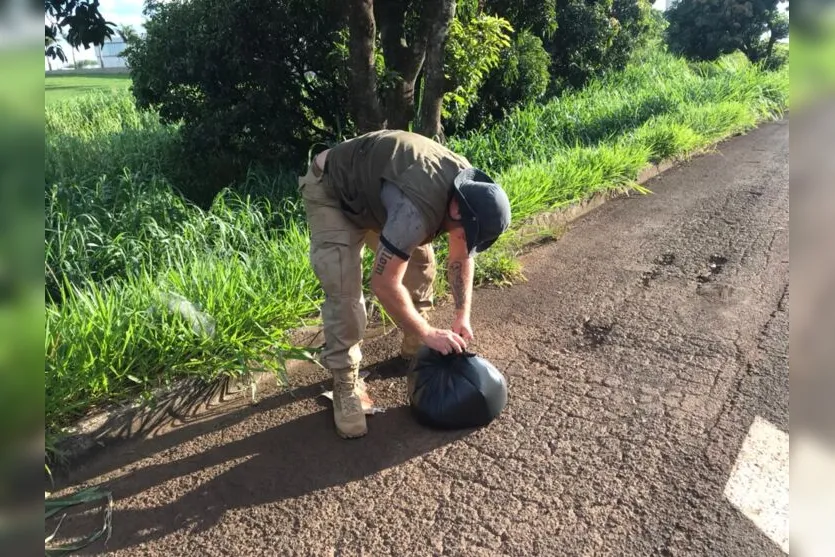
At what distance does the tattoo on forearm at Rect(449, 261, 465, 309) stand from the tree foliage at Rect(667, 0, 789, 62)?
50.5 ft

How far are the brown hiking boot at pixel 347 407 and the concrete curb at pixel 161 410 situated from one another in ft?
1.62

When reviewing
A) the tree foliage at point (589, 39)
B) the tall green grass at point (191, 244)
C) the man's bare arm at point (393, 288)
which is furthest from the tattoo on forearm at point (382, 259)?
the tree foliage at point (589, 39)

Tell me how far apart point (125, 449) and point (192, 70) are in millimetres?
4210

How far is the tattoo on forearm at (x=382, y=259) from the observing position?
8.27 feet

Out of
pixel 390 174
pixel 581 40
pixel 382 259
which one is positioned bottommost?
pixel 382 259

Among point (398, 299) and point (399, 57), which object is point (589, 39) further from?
point (398, 299)

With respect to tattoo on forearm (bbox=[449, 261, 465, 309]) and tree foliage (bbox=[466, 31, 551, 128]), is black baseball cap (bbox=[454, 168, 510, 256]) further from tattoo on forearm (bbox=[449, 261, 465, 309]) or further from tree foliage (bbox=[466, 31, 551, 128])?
tree foliage (bbox=[466, 31, 551, 128])

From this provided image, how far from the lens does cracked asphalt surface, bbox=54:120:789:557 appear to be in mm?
2291

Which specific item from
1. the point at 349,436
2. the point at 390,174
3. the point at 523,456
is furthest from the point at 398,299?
the point at 523,456

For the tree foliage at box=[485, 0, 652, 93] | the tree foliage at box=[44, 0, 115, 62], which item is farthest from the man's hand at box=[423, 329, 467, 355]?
the tree foliage at box=[485, 0, 652, 93]

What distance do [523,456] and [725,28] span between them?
636 inches

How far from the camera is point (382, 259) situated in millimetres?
2539

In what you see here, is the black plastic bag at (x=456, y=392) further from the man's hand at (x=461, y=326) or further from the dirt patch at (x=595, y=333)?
the dirt patch at (x=595, y=333)

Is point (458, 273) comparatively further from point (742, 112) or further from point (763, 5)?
point (763, 5)
